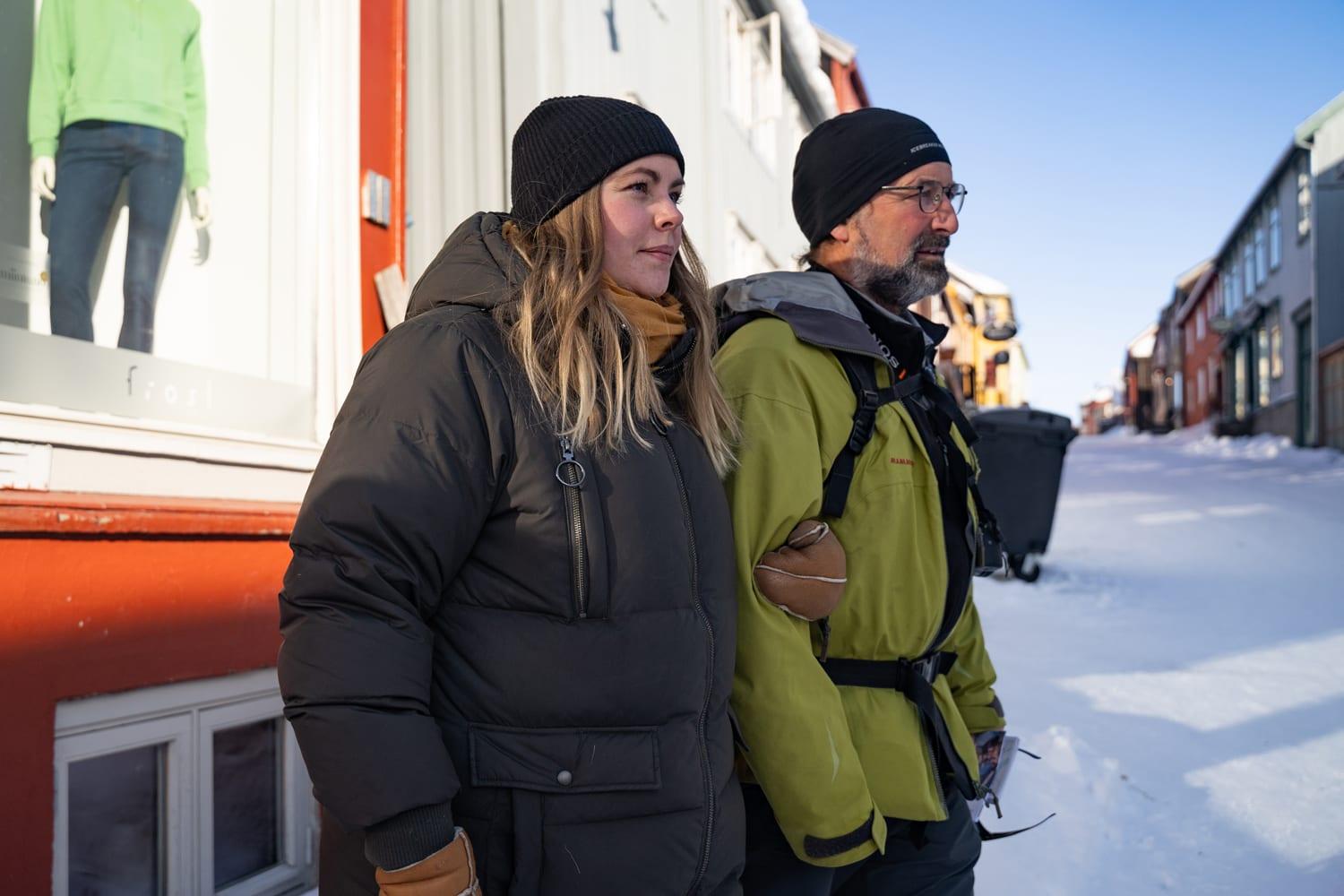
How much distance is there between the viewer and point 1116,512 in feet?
47.9

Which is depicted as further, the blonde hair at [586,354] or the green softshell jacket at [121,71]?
the green softshell jacket at [121,71]

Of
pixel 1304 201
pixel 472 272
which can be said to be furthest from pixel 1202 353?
pixel 472 272

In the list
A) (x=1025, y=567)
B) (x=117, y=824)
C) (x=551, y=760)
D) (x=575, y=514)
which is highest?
(x=575, y=514)

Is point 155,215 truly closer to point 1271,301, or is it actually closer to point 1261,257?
point 1271,301

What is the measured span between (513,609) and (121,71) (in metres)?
2.37

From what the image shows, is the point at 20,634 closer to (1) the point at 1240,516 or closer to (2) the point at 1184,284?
(1) the point at 1240,516

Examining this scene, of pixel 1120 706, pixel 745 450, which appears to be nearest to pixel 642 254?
pixel 745 450

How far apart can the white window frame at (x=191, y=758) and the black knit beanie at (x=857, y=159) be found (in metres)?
1.95

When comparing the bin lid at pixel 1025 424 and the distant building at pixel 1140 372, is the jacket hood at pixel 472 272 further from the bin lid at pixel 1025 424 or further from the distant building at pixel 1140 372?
the distant building at pixel 1140 372

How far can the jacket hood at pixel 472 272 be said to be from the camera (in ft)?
5.42

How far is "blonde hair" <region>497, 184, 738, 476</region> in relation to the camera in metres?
1.62

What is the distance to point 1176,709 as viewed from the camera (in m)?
5.67

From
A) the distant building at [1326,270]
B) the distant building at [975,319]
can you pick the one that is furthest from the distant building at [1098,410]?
the distant building at [1326,270]

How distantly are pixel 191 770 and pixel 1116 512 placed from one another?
45.7ft
